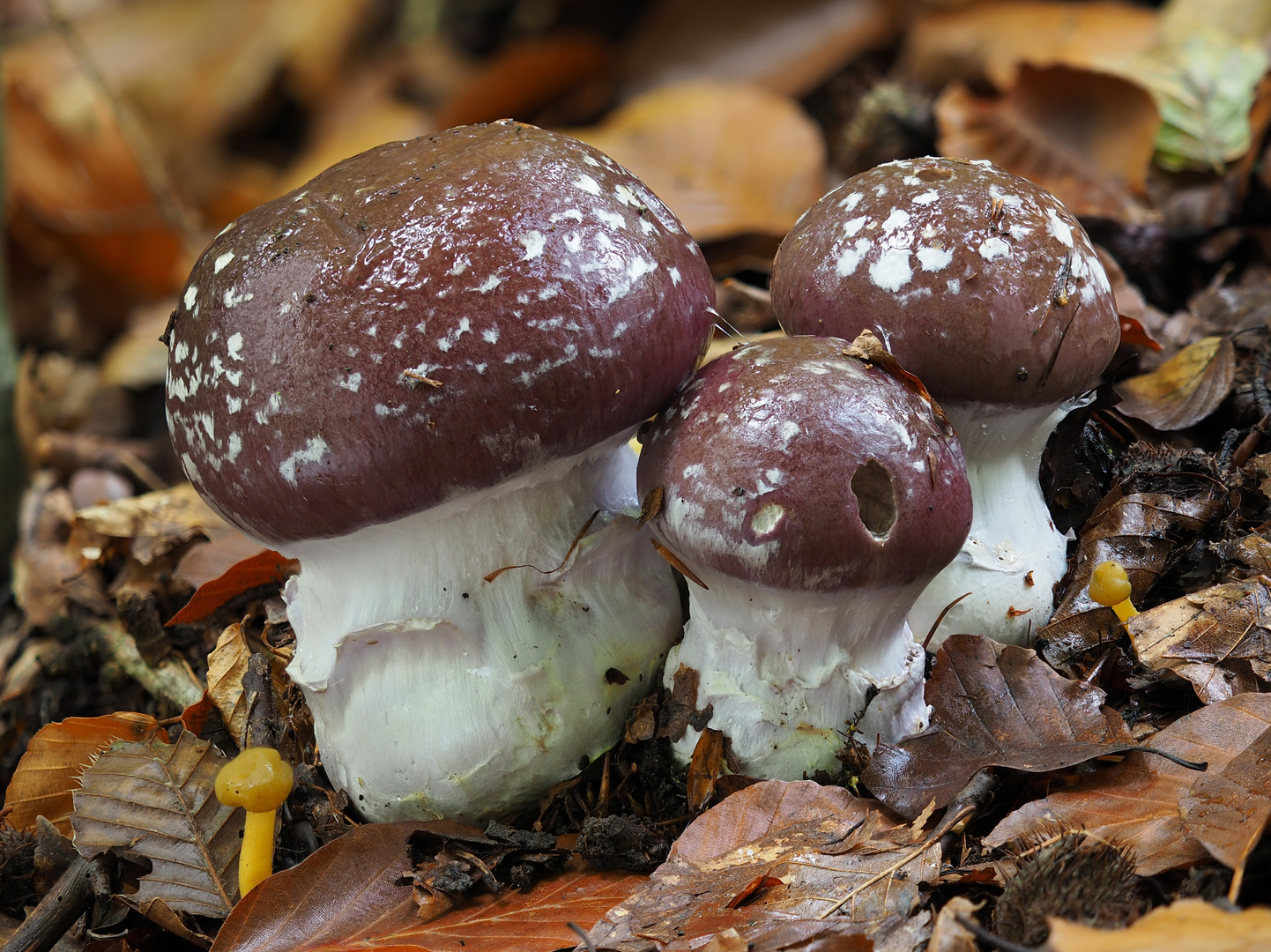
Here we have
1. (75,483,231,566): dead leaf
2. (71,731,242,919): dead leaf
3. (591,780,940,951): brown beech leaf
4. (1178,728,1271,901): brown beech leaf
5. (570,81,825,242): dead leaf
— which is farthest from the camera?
(570,81,825,242): dead leaf

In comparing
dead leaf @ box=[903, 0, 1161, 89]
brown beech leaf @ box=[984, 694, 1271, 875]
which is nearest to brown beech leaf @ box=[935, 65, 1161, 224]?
dead leaf @ box=[903, 0, 1161, 89]

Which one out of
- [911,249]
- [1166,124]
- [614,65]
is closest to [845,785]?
[911,249]

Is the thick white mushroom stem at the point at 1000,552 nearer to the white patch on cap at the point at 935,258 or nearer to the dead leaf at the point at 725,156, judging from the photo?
the white patch on cap at the point at 935,258

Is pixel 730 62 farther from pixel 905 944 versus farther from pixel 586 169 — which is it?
pixel 905 944

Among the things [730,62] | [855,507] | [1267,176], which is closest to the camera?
[855,507]

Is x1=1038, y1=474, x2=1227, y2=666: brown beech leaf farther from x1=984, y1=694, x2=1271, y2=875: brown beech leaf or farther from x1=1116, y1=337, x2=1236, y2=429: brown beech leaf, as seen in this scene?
→ x1=984, y1=694, x2=1271, y2=875: brown beech leaf

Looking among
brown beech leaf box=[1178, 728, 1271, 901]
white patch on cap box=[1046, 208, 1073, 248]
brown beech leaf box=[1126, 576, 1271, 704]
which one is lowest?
brown beech leaf box=[1126, 576, 1271, 704]

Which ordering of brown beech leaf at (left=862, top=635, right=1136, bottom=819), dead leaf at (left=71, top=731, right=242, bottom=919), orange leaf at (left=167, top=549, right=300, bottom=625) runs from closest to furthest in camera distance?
brown beech leaf at (left=862, top=635, right=1136, bottom=819), dead leaf at (left=71, top=731, right=242, bottom=919), orange leaf at (left=167, top=549, right=300, bottom=625)

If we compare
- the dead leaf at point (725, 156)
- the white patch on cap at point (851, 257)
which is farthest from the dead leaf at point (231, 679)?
the dead leaf at point (725, 156)
